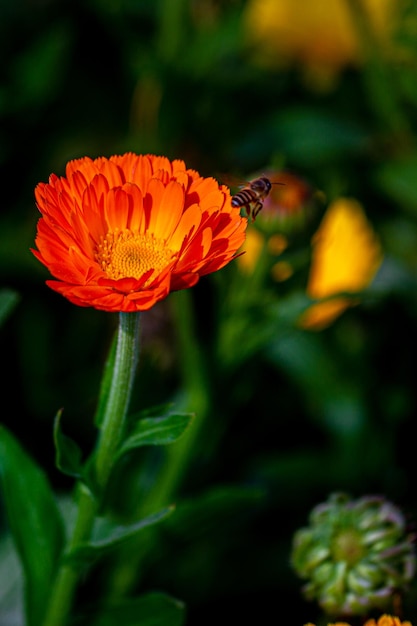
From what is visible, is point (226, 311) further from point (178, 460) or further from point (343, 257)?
point (343, 257)

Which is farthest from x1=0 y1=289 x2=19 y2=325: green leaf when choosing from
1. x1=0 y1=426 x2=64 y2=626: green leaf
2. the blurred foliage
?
x1=0 y1=426 x2=64 y2=626: green leaf

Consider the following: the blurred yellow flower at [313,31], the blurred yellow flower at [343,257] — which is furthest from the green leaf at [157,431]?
the blurred yellow flower at [313,31]

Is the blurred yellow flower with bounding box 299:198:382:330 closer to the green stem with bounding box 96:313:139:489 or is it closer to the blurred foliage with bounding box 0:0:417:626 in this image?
the blurred foliage with bounding box 0:0:417:626

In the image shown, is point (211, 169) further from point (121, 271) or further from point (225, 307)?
point (121, 271)

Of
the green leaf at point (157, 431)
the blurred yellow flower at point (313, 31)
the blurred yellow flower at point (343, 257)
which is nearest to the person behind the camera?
the green leaf at point (157, 431)

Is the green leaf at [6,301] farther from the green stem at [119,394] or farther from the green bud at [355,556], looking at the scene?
the green bud at [355,556]

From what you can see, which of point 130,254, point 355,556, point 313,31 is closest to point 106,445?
point 130,254
